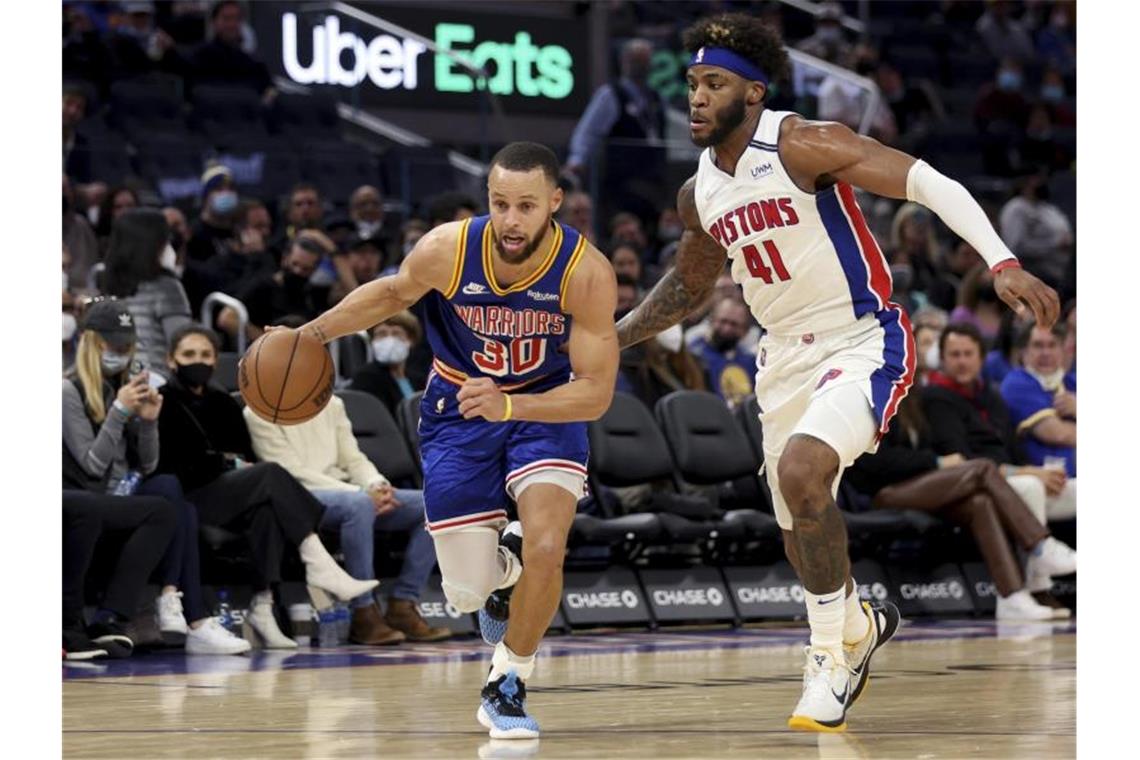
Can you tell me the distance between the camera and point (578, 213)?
13.4 m

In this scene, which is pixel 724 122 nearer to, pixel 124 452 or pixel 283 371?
pixel 283 371

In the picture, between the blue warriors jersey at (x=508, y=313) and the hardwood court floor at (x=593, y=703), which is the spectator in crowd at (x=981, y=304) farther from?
the blue warriors jersey at (x=508, y=313)

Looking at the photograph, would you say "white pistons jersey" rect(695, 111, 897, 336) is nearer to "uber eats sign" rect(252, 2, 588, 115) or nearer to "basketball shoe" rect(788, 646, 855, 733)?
"basketball shoe" rect(788, 646, 855, 733)

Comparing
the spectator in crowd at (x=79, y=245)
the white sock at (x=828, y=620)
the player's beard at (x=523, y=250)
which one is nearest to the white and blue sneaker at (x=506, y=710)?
the white sock at (x=828, y=620)

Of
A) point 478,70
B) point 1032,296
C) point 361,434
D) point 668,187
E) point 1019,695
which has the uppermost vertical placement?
point 478,70

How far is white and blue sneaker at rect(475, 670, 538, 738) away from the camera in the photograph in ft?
18.1

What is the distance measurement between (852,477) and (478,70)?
209 inches

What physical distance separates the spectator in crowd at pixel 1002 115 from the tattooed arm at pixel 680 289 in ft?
38.6

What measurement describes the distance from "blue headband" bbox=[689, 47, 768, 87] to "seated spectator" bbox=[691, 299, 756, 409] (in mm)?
5688

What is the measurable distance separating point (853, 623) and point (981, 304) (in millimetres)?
7684

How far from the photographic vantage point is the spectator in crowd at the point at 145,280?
33.0ft
